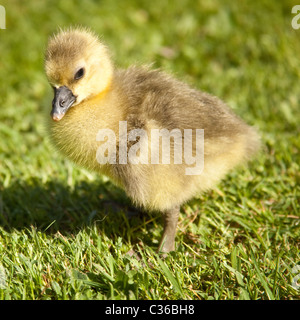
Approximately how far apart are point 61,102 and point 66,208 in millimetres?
753

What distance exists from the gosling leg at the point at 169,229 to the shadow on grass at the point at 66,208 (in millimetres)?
220

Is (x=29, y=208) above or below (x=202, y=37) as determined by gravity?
below

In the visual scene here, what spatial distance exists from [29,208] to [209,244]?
102 cm

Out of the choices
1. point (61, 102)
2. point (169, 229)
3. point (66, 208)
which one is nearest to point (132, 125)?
point (61, 102)

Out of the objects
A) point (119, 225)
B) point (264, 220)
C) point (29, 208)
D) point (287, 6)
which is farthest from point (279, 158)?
point (287, 6)

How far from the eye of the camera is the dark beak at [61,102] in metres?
1.81

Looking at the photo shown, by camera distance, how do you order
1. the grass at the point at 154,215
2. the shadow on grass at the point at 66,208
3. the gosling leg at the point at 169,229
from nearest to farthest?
the grass at the point at 154,215 < the gosling leg at the point at 169,229 < the shadow on grass at the point at 66,208

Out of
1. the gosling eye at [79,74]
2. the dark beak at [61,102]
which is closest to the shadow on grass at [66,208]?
the dark beak at [61,102]

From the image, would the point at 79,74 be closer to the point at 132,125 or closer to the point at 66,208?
the point at 132,125

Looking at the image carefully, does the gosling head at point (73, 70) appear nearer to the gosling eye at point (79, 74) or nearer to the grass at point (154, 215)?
the gosling eye at point (79, 74)

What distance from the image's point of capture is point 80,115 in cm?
187

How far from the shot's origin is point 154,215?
230cm

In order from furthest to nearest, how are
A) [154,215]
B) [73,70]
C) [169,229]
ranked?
[154,215] → [169,229] → [73,70]
